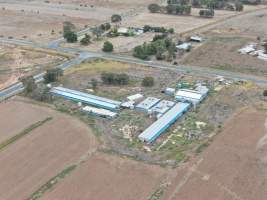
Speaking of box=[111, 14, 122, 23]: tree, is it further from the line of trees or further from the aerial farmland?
the line of trees

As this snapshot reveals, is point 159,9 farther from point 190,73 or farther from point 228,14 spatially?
point 190,73

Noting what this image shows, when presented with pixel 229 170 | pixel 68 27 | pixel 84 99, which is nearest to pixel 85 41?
pixel 68 27

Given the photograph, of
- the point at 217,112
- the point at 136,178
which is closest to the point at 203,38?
the point at 217,112

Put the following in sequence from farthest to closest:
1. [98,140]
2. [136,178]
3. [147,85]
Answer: [147,85] → [98,140] → [136,178]

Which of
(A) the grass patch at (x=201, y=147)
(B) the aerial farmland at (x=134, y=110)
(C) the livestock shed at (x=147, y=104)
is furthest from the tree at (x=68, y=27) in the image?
(A) the grass patch at (x=201, y=147)

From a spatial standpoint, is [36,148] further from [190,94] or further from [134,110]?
[190,94]
